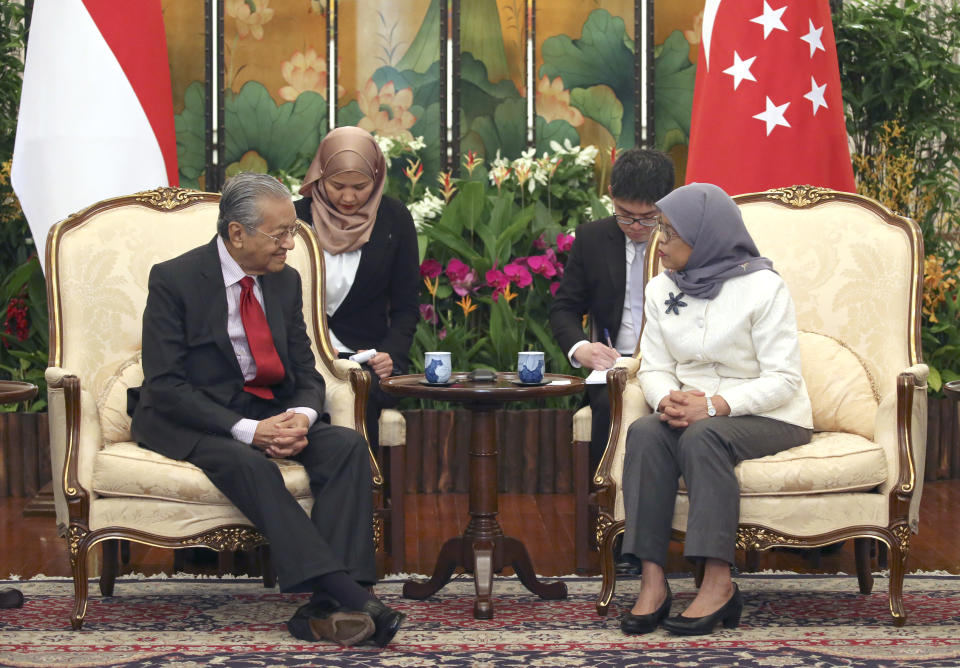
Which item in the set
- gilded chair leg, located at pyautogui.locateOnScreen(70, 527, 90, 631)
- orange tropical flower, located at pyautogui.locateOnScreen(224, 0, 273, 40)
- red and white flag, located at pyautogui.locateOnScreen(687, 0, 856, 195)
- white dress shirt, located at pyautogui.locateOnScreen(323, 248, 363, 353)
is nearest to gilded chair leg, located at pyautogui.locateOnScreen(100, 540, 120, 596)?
gilded chair leg, located at pyautogui.locateOnScreen(70, 527, 90, 631)

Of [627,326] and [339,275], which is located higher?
[339,275]

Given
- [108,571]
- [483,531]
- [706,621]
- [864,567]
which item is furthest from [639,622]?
[108,571]

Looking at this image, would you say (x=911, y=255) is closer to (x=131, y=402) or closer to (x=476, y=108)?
(x=131, y=402)

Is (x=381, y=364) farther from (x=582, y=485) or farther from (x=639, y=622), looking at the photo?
(x=639, y=622)

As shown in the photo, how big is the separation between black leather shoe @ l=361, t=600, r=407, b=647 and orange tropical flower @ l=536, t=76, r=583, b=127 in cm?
409

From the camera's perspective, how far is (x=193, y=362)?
3221mm

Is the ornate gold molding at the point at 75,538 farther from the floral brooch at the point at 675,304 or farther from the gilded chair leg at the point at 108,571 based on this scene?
the floral brooch at the point at 675,304

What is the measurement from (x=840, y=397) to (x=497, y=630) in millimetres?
1130

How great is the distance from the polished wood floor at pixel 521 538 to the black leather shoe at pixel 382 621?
78 centimetres

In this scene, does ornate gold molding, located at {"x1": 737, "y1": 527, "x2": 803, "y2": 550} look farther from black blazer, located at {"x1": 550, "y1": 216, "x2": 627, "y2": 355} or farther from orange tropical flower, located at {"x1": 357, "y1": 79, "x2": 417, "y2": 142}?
orange tropical flower, located at {"x1": 357, "y1": 79, "x2": 417, "y2": 142}

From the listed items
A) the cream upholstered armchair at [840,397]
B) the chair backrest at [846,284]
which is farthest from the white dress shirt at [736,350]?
the chair backrest at [846,284]

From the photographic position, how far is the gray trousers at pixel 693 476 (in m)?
2.96

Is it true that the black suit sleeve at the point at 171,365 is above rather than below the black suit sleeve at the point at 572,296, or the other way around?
below

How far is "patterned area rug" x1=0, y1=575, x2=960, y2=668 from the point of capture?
2.78 metres
